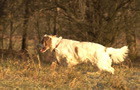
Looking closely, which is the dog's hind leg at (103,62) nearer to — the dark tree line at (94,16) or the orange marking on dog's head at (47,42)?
the orange marking on dog's head at (47,42)

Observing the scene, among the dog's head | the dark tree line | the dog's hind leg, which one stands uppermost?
the dark tree line

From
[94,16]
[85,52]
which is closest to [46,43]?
[85,52]

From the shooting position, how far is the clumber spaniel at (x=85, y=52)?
648cm

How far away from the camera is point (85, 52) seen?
6.59 meters

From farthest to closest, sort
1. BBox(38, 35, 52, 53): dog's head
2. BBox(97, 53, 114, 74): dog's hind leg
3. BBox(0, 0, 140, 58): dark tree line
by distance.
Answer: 1. BBox(0, 0, 140, 58): dark tree line
2. BBox(38, 35, 52, 53): dog's head
3. BBox(97, 53, 114, 74): dog's hind leg

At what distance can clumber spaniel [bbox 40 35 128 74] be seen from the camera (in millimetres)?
6480

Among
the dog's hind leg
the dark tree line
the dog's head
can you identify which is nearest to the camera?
the dog's hind leg

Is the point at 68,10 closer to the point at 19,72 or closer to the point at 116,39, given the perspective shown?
the point at 116,39

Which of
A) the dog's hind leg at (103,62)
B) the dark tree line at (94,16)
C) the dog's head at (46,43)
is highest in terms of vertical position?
the dark tree line at (94,16)

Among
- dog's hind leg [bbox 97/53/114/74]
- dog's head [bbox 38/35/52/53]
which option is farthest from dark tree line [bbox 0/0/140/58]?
dog's hind leg [bbox 97/53/114/74]

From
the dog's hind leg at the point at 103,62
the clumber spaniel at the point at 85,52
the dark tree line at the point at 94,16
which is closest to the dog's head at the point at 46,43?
the clumber spaniel at the point at 85,52

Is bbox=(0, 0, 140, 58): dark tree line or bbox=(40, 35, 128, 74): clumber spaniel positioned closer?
bbox=(40, 35, 128, 74): clumber spaniel

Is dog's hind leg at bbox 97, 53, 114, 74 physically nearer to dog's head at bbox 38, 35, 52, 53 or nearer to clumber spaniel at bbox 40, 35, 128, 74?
clumber spaniel at bbox 40, 35, 128, 74

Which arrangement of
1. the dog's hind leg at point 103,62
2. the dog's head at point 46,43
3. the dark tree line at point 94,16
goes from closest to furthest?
1. the dog's hind leg at point 103,62
2. the dog's head at point 46,43
3. the dark tree line at point 94,16
